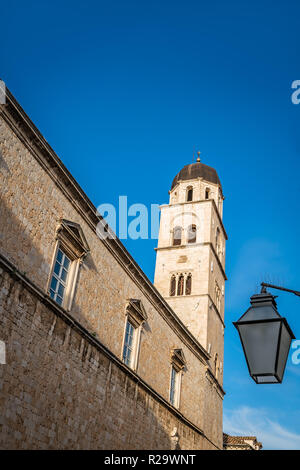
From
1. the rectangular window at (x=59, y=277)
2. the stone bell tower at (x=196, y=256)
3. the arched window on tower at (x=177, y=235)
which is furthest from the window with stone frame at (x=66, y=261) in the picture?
the arched window on tower at (x=177, y=235)

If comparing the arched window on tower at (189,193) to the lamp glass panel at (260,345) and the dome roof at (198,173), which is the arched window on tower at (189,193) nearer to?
the dome roof at (198,173)

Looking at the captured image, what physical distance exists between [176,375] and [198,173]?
17835 millimetres

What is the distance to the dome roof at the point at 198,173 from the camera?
35.2m

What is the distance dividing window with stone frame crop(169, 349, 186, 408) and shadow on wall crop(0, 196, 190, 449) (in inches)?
196

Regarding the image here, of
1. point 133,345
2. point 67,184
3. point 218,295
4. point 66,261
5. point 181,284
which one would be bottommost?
point 133,345

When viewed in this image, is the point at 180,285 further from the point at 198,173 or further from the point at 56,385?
the point at 56,385

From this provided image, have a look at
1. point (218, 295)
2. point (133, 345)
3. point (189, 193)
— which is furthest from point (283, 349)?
point (189, 193)

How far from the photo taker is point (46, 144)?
1263 cm

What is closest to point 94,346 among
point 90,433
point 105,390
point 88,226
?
point 105,390

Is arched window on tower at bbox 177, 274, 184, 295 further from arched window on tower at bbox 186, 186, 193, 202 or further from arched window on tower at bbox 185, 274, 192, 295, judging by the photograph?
arched window on tower at bbox 186, 186, 193, 202

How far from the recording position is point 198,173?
35.3m

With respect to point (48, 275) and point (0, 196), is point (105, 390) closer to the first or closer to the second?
point (48, 275)

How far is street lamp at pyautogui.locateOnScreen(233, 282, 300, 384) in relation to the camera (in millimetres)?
3297

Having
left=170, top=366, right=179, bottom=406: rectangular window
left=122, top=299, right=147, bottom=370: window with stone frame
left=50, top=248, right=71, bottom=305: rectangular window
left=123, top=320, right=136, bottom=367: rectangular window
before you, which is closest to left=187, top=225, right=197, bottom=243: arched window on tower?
left=170, top=366, right=179, bottom=406: rectangular window
